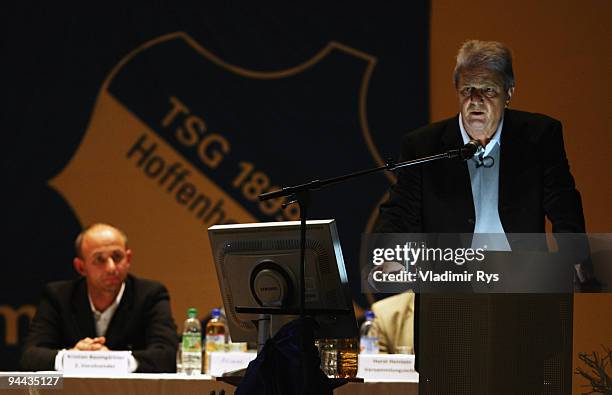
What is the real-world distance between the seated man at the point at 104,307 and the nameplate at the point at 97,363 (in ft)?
3.21

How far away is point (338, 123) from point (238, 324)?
8.57 ft

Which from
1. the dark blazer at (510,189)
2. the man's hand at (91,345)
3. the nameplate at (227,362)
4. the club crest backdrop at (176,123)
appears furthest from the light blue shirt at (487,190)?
the club crest backdrop at (176,123)

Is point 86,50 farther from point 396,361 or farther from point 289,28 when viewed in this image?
point 396,361

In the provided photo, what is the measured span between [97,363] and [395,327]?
180 centimetres

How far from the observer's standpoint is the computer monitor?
250 cm

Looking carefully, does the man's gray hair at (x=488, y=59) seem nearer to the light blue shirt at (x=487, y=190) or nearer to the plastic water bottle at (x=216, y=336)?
the light blue shirt at (x=487, y=190)

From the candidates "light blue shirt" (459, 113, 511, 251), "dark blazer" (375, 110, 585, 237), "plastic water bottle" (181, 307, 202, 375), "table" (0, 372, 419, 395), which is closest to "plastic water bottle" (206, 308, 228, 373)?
"plastic water bottle" (181, 307, 202, 375)

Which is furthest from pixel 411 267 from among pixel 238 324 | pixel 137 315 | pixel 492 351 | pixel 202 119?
pixel 202 119

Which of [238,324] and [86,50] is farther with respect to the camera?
[86,50]

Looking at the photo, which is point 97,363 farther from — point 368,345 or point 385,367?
point 368,345

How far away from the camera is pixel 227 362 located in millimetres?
3119

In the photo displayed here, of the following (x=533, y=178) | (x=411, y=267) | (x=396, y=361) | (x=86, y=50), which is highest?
(x=86, y=50)

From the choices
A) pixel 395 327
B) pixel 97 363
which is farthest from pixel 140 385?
pixel 395 327

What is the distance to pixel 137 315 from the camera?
14.2 ft
